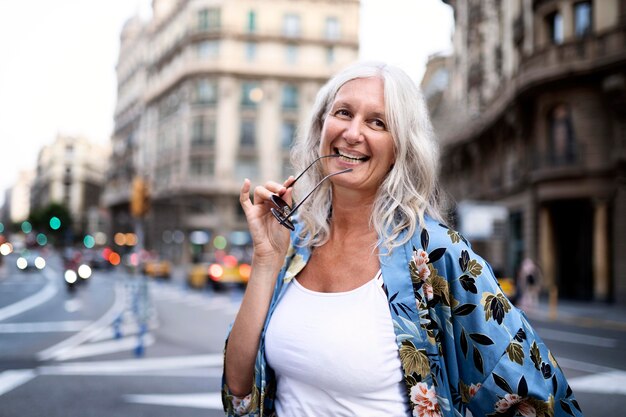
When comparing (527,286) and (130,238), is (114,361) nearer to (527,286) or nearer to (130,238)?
(527,286)

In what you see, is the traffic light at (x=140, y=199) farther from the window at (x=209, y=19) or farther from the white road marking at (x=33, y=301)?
the window at (x=209, y=19)

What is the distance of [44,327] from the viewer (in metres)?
8.01

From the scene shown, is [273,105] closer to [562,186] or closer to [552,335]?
[562,186]

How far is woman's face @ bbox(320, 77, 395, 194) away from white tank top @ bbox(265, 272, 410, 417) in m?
0.38

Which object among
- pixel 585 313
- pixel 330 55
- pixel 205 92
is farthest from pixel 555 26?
pixel 205 92

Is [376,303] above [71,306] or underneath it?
above

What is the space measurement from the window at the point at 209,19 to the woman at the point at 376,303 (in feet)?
170

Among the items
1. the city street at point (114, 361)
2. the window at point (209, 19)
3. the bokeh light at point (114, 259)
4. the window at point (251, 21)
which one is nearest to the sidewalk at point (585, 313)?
the city street at point (114, 361)

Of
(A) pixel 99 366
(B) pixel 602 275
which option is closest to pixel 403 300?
(A) pixel 99 366

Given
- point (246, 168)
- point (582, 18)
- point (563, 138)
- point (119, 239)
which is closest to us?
point (582, 18)

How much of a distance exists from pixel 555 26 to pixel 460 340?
79.6 feet

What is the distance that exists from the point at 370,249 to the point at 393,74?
24.1 inches

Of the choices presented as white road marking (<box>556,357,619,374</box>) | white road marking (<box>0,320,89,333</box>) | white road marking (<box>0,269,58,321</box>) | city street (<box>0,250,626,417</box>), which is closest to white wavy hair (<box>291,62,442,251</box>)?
city street (<box>0,250,626,417</box>)

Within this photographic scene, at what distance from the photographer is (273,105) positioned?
51.4m
